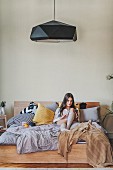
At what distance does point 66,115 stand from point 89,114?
0.70 meters

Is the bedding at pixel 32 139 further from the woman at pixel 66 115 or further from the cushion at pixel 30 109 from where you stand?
the cushion at pixel 30 109

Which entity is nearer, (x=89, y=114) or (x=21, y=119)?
(x=21, y=119)

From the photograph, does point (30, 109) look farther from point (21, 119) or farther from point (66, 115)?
point (66, 115)

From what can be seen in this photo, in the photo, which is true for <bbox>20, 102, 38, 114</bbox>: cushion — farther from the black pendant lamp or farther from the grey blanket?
the black pendant lamp

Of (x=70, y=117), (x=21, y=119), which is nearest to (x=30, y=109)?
(x=21, y=119)

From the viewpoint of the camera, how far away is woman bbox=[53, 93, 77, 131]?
5.20 meters

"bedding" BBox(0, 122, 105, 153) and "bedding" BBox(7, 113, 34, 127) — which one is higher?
"bedding" BBox(7, 113, 34, 127)

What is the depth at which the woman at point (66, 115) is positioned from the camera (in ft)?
17.1

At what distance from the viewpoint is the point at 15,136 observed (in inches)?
182

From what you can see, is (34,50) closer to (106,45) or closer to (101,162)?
(106,45)

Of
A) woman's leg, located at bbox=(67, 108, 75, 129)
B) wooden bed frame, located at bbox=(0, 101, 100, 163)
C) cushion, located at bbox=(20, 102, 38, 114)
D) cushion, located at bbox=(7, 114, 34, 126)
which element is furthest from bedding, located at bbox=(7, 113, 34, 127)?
wooden bed frame, located at bbox=(0, 101, 100, 163)

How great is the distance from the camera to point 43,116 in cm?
574

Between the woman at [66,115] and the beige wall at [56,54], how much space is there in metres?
0.87

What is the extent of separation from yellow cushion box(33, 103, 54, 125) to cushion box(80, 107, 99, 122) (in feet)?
1.93
